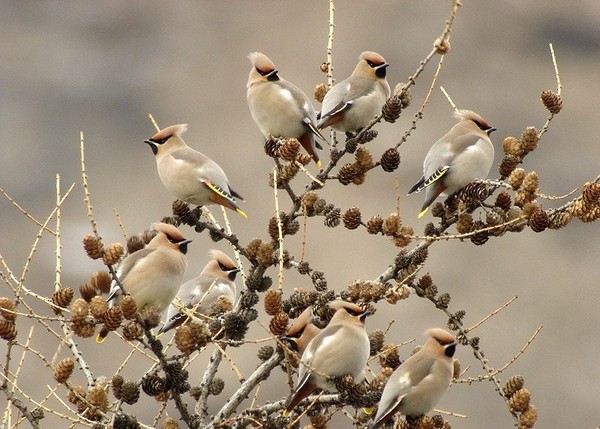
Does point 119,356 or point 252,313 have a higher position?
point 252,313

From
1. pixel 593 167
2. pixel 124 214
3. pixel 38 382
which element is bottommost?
pixel 38 382

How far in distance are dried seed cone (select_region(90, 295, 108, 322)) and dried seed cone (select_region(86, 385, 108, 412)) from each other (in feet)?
0.85

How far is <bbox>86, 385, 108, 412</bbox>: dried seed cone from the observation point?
3.90 meters

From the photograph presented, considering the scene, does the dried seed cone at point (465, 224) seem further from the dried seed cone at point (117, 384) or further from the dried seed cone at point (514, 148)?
the dried seed cone at point (117, 384)

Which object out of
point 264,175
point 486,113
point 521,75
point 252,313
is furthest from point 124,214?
point 252,313

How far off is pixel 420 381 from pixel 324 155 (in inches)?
506

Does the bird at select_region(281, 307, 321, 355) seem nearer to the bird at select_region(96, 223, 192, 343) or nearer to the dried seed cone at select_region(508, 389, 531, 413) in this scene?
the bird at select_region(96, 223, 192, 343)

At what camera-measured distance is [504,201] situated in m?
4.38

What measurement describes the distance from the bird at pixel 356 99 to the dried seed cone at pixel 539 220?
52.6 inches

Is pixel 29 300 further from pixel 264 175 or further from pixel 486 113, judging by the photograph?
pixel 486 113

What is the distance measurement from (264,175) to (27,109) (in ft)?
17.9

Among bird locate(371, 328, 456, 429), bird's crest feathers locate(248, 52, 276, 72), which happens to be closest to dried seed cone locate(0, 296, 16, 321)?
bird locate(371, 328, 456, 429)

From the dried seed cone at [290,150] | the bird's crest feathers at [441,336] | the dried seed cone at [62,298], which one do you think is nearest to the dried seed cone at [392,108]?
the dried seed cone at [290,150]

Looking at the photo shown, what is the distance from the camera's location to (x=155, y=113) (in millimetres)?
21719
